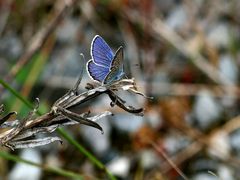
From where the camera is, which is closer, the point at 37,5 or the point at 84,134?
the point at 84,134

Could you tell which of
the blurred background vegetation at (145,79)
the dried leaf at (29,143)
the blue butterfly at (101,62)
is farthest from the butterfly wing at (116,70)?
the blurred background vegetation at (145,79)

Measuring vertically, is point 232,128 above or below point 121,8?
below

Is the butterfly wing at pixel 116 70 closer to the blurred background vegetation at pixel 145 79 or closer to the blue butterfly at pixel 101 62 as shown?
the blue butterfly at pixel 101 62

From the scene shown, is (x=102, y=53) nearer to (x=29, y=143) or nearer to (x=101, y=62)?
(x=101, y=62)

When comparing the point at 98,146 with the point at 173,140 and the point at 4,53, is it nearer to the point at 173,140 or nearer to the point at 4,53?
the point at 173,140

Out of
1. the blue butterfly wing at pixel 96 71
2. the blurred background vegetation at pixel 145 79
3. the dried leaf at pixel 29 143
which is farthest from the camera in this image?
the blurred background vegetation at pixel 145 79

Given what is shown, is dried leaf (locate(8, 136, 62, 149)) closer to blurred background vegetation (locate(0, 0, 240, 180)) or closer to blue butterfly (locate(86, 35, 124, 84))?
blue butterfly (locate(86, 35, 124, 84))

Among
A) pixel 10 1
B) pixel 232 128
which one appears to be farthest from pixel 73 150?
pixel 10 1

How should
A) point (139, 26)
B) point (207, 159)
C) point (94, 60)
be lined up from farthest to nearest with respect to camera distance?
point (139, 26) < point (207, 159) < point (94, 60)

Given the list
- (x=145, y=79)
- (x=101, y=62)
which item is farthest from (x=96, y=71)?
(x=145, y=79)
